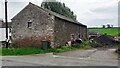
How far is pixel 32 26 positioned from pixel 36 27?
72 centimetres

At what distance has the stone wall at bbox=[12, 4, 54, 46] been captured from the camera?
99.3 feet

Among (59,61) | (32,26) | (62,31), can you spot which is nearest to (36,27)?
(32,26)

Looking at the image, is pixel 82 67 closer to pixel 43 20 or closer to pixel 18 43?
pixel 43 20

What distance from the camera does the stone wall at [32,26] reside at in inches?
1192

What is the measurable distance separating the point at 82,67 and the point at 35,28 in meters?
17.9

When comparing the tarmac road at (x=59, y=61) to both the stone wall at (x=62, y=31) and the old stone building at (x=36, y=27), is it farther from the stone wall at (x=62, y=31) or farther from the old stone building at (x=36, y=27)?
the stone wall at (x=62, y=31)

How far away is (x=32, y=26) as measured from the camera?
31.7 meters

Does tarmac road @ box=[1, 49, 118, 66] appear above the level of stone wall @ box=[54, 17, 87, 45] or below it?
below

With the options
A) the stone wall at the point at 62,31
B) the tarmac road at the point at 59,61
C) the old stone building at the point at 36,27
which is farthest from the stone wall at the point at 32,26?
the tarmac road at the point at 59,61

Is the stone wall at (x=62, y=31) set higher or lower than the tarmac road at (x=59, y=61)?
higher

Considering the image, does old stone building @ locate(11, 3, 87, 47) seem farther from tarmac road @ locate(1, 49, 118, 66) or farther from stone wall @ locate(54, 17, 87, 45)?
tarmac road @ locate(1, 49, 118, 66)

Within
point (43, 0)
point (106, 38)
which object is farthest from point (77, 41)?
point (43, 0)

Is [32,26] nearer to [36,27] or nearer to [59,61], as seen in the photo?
[36,27]

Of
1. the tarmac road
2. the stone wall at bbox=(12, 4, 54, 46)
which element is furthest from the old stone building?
the tarmac road
